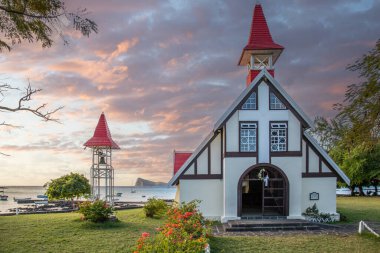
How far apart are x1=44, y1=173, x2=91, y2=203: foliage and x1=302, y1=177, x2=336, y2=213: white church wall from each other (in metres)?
17.0

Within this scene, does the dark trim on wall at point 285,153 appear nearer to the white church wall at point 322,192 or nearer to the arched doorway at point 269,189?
the arched doorway at point 269,189

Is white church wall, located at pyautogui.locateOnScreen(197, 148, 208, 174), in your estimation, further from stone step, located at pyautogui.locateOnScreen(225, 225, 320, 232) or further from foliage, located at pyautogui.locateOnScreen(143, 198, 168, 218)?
stone step, located at pyautogui.locateOnScreen(225, 225, 320, 232)

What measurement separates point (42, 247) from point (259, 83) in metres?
13.0

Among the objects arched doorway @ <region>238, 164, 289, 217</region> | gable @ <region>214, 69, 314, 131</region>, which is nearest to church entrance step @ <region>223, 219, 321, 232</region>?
arched doorway @ <region>238, 164, 289, 217</region>

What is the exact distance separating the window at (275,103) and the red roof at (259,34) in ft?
10.7

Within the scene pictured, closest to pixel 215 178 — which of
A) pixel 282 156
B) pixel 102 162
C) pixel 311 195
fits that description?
pixel 282 156

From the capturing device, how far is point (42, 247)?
1294 centimetres

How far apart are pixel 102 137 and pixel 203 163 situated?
617 centimetres

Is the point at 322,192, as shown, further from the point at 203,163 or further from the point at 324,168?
the point at 203,163

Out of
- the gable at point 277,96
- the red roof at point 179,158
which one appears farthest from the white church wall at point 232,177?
the red roof at point 179,158

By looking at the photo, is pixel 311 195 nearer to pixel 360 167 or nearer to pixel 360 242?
pixel 360 242

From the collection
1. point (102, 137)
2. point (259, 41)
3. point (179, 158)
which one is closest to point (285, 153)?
point (259, 41)

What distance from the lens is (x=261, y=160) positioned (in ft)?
63.2

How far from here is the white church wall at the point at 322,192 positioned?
19.7 meters
